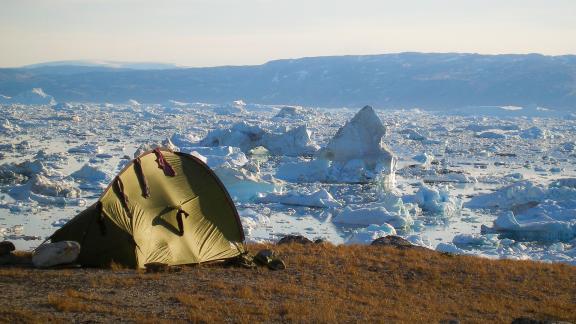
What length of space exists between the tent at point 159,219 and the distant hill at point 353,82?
270 ft

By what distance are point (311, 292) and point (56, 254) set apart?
99.5 inches

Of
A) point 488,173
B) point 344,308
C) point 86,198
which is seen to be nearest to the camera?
point 344,308

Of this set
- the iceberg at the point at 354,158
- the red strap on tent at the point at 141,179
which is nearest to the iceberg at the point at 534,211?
the iceberg at the point at 354,158

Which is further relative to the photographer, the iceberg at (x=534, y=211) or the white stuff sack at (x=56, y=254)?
the iceberg at (x=534, y=211)

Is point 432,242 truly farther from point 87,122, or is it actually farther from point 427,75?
point 427,75

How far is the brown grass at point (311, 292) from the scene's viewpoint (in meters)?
5.57

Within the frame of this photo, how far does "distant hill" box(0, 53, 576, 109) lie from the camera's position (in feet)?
303

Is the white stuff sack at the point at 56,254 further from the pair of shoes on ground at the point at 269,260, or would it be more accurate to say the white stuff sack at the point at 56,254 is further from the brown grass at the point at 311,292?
the pair of shoes on ground at the point at 269,260

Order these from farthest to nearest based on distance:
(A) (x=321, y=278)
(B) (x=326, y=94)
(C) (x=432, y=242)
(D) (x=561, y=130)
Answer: (B) (x=326, y=94), (D) (x=561, y=130), (C) (x=432, y=242), (A) (x=321, y=278)

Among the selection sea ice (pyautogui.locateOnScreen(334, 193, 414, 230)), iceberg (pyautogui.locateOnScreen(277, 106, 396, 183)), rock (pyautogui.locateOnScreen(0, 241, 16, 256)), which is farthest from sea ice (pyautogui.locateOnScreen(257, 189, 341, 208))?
rock (pyautogui.locateOnScreen(0, 241, 16, 256))

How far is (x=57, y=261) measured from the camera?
276 inches

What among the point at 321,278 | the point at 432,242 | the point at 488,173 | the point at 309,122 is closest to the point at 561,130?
the point at 309,122

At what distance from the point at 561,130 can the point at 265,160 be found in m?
30.6

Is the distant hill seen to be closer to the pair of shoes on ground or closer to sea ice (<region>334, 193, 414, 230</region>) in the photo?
sea ice (<region>334, 193, 414, 230</region>)
